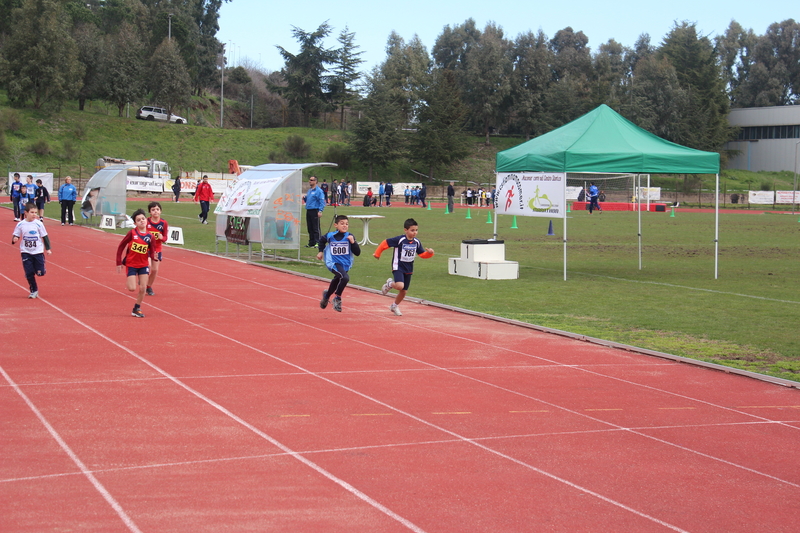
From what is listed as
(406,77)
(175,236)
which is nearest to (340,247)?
(175,236)

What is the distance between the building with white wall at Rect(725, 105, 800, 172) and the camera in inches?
3526

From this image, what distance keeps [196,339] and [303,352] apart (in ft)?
5.35

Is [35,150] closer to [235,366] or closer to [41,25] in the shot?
[41,25]

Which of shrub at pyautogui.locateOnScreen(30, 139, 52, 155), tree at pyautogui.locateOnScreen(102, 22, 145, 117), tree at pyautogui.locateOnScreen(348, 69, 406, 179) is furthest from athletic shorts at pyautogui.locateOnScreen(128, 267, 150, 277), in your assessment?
tree at pyautogui.locateOnScreen(102, 22, 145, 117)

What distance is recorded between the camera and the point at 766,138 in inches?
3698

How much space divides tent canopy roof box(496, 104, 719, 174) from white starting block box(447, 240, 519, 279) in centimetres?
193

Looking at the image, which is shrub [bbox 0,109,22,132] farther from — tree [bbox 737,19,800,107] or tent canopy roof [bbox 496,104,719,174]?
tree [bbox 737,19,800,107]

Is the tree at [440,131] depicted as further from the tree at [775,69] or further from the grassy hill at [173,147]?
the tree at [775,69]

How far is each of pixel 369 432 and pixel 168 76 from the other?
83.3 meters

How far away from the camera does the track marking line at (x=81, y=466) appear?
4839 mm

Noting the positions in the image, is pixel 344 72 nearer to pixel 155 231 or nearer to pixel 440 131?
pixel 440 131

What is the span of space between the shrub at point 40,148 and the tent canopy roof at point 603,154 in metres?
58.1

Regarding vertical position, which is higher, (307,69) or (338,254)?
(307,69)

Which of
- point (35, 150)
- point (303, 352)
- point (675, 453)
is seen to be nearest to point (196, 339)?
point (303, 352)
